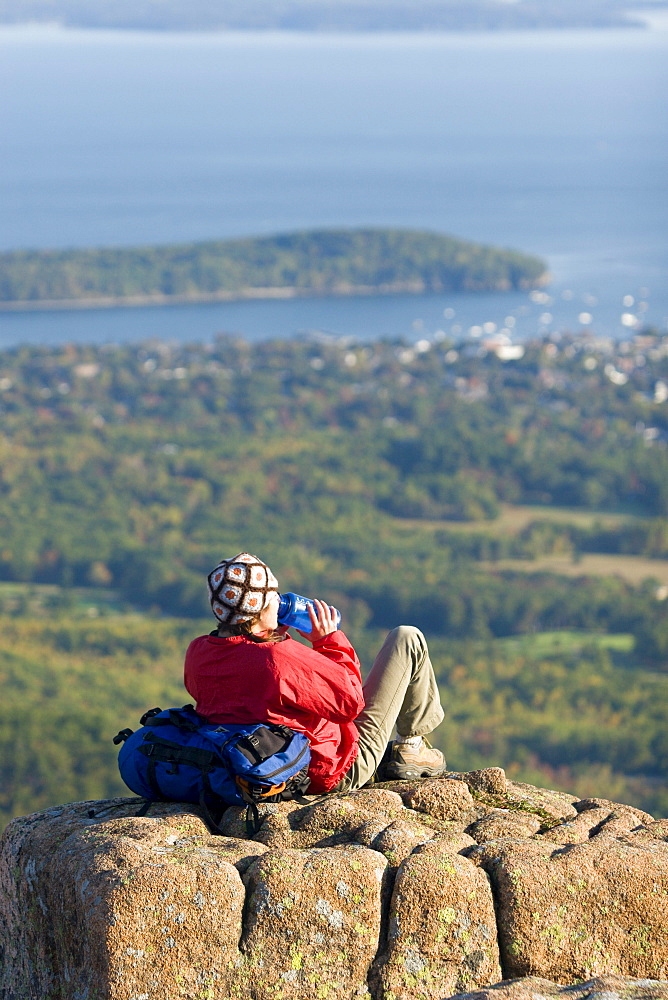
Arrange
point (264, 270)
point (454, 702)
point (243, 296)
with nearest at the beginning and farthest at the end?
1. point (454, 702)
2. point (243, 296)
3. point (264, 270)

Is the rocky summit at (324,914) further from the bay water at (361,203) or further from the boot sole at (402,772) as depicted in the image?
the bay water at (361,203)

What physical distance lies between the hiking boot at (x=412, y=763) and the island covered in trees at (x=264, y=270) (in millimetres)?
100909

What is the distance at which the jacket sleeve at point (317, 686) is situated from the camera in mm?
3865

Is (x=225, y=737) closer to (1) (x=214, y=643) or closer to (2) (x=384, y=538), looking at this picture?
(1) (x=214, y=643)

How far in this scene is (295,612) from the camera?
4133 millimetres

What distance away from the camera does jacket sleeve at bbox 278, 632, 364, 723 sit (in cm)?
387

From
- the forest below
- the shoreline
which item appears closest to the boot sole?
the forest below

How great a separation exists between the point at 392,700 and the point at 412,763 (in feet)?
0.94

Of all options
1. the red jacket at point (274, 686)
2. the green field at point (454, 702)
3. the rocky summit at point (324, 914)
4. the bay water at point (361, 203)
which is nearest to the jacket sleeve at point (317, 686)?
the red jacket at point (274, 686)

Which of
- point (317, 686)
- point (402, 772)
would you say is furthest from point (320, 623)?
point (402, 772)

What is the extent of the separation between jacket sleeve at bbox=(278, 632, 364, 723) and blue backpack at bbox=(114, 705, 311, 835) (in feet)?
0.35

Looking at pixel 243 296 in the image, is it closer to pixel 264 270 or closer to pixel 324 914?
pixel 264 270

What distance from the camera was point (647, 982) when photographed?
3.24m

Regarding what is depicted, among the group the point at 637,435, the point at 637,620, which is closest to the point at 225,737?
the point at 637,620
